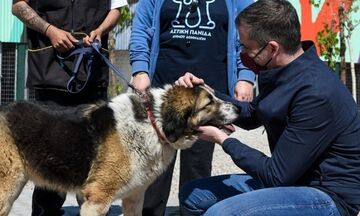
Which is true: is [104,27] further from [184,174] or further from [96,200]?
[96,200]

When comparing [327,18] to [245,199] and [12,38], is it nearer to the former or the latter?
[12,38]

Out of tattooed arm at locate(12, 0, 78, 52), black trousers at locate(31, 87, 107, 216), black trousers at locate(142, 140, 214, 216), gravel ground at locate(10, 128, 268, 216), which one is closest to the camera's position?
black trousers at locate(142, 140, 214, 216)

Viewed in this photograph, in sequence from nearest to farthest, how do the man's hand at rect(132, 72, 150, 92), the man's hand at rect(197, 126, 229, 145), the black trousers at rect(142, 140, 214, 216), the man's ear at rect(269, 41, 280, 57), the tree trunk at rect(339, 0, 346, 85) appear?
the man's ear at rect(269, 41, 280, 57)
the man's hand at rect(197, 126, 229, 145)
the man's hand at rect(132, 72, 150, 92)
the black trousers at rect(142, 140, 214, 216)
the tree trunk at rect(339, 0, 346, 85)

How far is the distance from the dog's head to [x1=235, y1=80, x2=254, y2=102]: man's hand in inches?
25.2

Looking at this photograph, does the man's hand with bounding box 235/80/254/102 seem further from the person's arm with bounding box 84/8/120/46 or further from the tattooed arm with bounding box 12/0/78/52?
the tattooed arm with bounding box 12/0/78/52

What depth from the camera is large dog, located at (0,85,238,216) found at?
4.28 m

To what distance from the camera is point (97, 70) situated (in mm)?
5457

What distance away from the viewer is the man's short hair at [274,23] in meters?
3.39

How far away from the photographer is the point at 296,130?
11.1 feet

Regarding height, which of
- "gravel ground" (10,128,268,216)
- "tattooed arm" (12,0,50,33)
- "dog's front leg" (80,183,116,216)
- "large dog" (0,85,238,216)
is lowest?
"gravel ground" (10,128,268,216)

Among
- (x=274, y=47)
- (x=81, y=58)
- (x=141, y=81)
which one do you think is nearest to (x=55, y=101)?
(x=81, y=58)

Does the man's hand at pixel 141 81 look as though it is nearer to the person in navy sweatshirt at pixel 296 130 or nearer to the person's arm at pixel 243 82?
the person's arm at pixel 243 82

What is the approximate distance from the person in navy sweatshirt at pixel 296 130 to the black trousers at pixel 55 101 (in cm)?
225

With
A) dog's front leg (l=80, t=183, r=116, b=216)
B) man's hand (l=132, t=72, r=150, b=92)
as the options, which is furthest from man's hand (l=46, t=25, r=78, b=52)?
dog's front leg (l=80, t=183, r=116, b=216)
